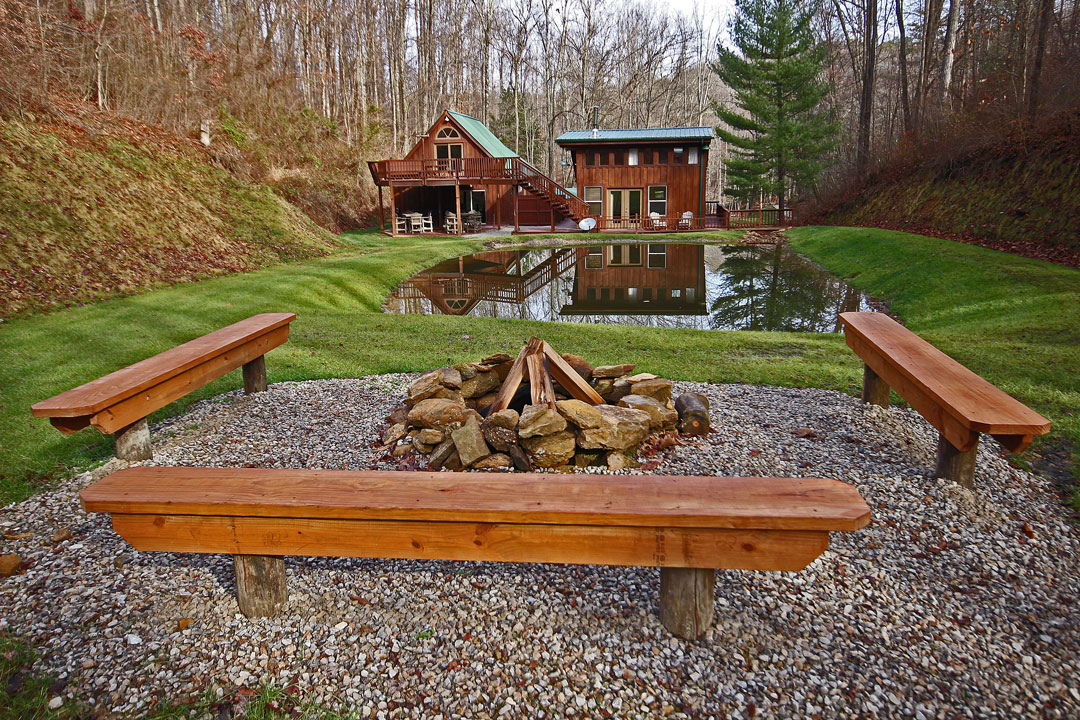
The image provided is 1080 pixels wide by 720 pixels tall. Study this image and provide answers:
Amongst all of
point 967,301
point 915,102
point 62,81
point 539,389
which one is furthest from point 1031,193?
point 62,81

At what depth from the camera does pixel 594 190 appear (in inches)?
1308

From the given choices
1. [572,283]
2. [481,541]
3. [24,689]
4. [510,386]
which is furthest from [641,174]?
[24,689]

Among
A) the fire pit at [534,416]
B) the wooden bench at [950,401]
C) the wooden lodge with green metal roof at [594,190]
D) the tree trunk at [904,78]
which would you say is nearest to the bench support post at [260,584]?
the fire pit at [534,416]

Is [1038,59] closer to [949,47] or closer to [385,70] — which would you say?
[949,47]

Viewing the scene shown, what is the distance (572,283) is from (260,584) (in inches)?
565

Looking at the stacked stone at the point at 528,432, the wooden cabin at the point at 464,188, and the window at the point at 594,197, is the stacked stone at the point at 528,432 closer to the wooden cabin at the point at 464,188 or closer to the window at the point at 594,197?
the wooden cabin at the point at 464,188

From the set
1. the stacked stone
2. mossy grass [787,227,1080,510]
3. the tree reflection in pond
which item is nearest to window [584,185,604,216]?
the tree reflection in pond

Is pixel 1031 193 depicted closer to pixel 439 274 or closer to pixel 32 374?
pixel 439 274

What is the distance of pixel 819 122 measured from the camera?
34.4m

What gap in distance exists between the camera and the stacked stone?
14.3 ft

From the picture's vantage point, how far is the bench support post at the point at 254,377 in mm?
6102

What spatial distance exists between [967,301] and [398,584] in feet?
37.8

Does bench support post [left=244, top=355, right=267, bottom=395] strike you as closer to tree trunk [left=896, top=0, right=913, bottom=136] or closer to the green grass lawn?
the green grass lawn

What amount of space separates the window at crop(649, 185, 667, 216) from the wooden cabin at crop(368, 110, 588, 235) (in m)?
3.94
